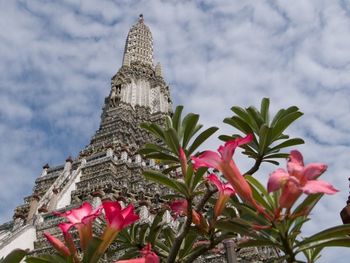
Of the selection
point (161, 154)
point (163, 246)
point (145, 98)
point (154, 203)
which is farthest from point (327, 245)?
point (145, 98)

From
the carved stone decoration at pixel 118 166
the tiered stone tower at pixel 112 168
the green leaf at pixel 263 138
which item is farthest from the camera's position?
the carved stone decoration at pixel 118 166

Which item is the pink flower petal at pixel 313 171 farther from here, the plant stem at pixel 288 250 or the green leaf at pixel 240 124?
the green leaf at pixel 240 124

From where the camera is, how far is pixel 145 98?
1452 inches

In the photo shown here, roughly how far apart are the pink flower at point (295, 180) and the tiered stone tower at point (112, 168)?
38.1 ft

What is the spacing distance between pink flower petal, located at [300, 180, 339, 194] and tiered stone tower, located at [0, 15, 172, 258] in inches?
462

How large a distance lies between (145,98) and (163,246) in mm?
34396

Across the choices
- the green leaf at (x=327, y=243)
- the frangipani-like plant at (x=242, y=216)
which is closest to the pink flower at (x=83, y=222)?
the frangipani-like plant at (x=242, y=216)

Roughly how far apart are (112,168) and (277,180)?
2229cm

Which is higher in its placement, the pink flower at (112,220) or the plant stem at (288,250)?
the pink flower at (112,220)

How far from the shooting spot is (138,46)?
1741 inches

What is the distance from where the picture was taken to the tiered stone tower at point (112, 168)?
16.0 metres

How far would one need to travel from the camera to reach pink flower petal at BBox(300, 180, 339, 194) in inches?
49.7

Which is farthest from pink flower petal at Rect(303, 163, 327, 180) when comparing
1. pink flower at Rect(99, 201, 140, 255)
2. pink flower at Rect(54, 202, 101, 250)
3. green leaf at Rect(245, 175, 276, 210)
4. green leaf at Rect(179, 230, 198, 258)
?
green leaf at Rect(179, 230, 198, 258)

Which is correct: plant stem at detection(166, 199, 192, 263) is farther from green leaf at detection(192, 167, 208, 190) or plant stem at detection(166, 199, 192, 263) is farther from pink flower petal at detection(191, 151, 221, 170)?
pink flower petal at detection(191, 151, 221, 170)
